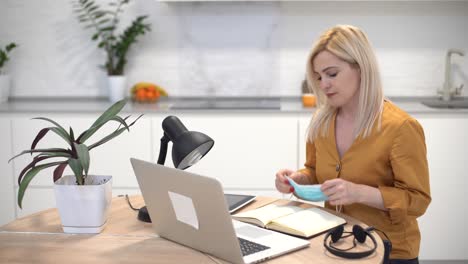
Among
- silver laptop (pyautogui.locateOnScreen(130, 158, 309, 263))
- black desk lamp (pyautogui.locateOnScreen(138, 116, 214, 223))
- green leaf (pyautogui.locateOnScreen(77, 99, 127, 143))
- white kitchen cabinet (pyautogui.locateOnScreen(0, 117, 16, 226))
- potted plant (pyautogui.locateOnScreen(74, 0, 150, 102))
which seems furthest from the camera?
potted plant (pyautogui.locateOnScreen(74, 0, 150, 102))

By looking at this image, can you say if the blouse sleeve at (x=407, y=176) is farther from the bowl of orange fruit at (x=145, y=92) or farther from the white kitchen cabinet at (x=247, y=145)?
the bowl of orange fruit at (x=145, y=92)

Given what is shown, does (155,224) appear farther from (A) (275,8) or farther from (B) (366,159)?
(A) (275,8)

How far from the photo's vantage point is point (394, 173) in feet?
6.78

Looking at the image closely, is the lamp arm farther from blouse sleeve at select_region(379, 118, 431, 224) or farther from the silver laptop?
blouse sleeve at select_region(379, 118, 431, 224)

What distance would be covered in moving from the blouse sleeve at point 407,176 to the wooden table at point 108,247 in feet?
0.51

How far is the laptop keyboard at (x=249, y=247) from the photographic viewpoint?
1692 mm

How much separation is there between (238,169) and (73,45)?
1374 mm

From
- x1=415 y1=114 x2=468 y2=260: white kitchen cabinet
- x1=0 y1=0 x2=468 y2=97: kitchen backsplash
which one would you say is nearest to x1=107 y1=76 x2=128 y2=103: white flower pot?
x1=0 y1=0 x2=468 y2=97: kitchen backsplash

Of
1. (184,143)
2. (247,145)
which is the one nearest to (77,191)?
(184,143)

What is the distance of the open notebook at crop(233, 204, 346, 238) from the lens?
186 centimetres

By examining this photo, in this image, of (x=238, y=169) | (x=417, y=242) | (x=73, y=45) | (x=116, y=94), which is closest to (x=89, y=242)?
(x=417, y=242)

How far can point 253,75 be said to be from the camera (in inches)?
163

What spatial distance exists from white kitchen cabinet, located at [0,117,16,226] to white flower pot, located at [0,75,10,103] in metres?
0.41

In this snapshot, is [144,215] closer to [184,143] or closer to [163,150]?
[163,150]
